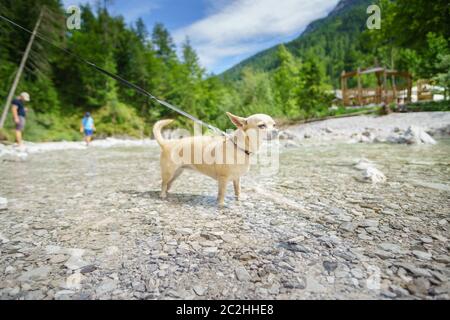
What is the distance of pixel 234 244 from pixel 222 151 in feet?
4.87

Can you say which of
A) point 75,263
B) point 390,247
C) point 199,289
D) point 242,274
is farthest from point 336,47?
point 75,263

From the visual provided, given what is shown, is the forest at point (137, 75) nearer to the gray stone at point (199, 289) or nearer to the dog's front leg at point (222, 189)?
the dog's front leg at point (222, 189)

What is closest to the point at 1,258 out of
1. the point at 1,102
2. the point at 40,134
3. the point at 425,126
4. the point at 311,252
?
the point at 311,252

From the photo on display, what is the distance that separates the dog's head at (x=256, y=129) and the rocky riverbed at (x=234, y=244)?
985 millimetres

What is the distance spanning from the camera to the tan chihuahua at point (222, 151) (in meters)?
3.26

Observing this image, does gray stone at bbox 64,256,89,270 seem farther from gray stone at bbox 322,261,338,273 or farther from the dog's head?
the dog's head

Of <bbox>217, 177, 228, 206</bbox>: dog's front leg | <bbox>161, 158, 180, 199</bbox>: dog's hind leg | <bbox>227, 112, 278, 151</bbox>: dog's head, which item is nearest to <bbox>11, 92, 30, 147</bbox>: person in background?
<bbox>161, 158, 180, 199</bbox>: dog's hind leg

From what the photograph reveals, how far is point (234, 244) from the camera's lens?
7.52 feet

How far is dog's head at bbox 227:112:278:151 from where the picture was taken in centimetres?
319

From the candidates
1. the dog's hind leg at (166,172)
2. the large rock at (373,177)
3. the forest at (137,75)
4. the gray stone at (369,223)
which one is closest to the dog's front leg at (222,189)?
the dog's hind leg at (166,172)

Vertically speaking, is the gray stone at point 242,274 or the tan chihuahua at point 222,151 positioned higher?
the tan chihuahua at point 222,151

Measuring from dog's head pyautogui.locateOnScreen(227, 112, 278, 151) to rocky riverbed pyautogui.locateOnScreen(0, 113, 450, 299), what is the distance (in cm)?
98
